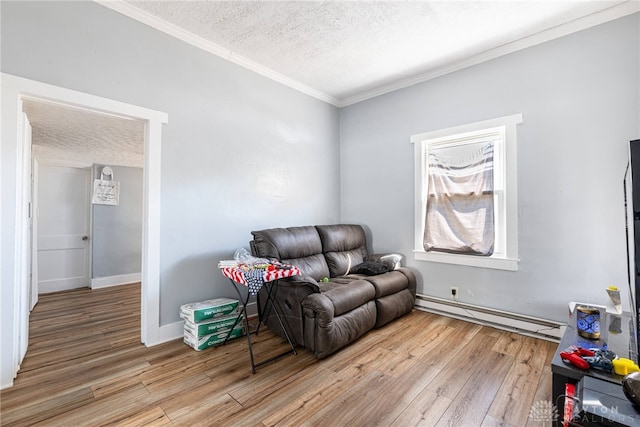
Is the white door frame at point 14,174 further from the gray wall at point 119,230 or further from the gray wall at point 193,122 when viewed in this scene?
the gray wall at point 119,230

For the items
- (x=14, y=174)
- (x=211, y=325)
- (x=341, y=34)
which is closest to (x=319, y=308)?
(x=211, y=325)

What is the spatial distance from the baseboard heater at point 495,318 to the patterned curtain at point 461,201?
0.59 meters

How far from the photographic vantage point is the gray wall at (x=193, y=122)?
6.77ft

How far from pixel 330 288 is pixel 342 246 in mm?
943

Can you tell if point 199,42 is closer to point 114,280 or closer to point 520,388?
point 520,388

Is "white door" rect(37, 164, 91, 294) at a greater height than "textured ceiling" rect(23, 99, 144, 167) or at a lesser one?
lesser

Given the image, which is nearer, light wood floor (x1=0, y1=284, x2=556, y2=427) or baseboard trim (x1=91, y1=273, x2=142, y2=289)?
light wood floor (x1=0, y1=284, x2=556, y2=427)

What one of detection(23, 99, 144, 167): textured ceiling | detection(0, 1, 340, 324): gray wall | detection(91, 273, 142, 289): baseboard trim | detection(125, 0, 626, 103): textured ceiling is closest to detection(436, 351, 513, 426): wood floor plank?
detection(0, 1, 340, 324): gray wall

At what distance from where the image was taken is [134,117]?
7.93 feet

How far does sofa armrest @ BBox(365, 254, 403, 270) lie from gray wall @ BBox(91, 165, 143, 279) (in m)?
4.33

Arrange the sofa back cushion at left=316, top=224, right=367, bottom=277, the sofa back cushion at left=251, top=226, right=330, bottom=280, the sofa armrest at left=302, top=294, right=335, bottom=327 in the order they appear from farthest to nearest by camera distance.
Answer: the sofa back cushion at left=316, top=224, right=367, bottom=277 < the sofa back cushion at left=251, top=226, right=330, bottom=280 < the sofa armrest at left=302, top=294, right=335, bottom=327

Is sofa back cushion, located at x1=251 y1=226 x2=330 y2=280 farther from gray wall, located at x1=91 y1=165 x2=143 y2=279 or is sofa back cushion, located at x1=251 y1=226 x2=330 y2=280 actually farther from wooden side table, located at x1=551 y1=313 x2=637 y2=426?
gray wall, located at x1=91 y1=165 x2=143 y2=279

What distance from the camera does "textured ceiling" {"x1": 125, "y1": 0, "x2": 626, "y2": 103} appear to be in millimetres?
2328

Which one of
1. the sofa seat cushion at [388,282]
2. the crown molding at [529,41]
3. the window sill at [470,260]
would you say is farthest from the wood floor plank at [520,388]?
the crown molding at [529,41]
